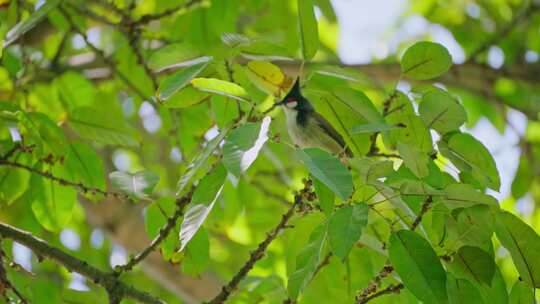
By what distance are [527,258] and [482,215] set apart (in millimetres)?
132

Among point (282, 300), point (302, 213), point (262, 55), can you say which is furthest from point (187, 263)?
point (262, 55)

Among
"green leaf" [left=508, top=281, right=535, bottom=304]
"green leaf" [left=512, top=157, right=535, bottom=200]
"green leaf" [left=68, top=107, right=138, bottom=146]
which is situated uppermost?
"green leaf" [left=512, top=157, right=535, bottom=200]

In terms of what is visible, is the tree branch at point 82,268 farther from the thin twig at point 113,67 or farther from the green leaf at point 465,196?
the thin twig at point 113,67

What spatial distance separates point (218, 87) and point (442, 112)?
0.48 meters

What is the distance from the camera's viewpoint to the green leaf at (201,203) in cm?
140

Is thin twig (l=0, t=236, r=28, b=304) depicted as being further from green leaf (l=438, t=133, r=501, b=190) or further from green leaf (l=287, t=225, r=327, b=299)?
green leaf (l=438, t=133, r=501, b=190)

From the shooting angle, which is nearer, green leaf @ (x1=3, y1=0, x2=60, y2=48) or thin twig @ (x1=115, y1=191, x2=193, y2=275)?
thin twig @ (x1=115, y1=191, x2=193, y2=275)

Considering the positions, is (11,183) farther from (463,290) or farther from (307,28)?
(463,290)

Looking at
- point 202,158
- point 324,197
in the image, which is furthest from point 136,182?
point 324,197

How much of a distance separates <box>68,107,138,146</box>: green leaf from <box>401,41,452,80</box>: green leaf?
0.80m

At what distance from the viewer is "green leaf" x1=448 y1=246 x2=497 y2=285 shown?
4.94 ft

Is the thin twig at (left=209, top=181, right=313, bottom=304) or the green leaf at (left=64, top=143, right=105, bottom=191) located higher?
the green leaf at (left=64, top=143, right=105, bottom=191)

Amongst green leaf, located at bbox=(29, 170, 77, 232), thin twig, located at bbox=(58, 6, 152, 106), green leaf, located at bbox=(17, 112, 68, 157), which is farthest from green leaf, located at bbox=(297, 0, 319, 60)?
thin twig, located at bbox=(58, 6, 152, 106)

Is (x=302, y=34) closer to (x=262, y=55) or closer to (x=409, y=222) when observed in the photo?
(x=262, y=55)
